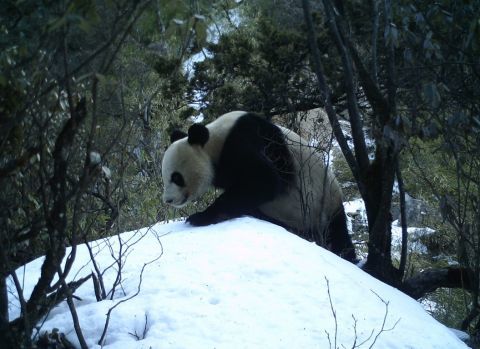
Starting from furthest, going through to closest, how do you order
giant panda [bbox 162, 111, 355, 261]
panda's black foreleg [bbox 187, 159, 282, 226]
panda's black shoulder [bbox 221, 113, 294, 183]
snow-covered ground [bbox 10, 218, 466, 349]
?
1. panda's black shoulder [bbox 221, 113, 294, 183]
2. giant panda [bbox 162, 111, 355, 261]
3. panda's black foreleg [bbox 187, 159, 282, 226]
4. snow-covered ground [bbox 10, 218, 466, 349]

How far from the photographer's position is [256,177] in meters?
5.89

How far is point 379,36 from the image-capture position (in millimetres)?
7211

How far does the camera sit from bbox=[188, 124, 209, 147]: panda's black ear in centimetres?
600

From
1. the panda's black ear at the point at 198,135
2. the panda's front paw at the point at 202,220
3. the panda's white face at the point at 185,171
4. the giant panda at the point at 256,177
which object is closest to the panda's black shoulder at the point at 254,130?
the giant panda at the point at 256,177

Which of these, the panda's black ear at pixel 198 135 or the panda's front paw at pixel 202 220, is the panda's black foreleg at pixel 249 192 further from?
the panda's black ear at pixel 198 135

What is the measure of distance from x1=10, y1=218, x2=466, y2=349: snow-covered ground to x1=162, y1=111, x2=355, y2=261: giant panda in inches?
41.2

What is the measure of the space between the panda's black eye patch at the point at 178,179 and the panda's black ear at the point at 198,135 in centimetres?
33

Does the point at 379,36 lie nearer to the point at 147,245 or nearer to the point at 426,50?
the point at 426,50

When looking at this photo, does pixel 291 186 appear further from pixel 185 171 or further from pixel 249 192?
pixel 185 171

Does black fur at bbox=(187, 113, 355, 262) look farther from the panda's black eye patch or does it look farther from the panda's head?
the panda's black eye patch

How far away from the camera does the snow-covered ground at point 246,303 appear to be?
3537 mm

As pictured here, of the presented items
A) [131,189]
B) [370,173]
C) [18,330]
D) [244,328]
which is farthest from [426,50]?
[131,189]

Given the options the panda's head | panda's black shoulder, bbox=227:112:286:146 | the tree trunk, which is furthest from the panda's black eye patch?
the tree trunk

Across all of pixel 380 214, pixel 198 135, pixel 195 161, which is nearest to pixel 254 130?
pixel 198 135
